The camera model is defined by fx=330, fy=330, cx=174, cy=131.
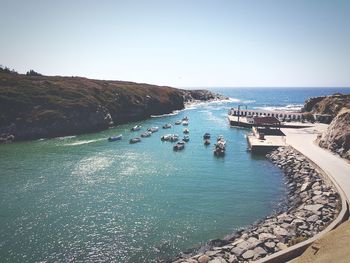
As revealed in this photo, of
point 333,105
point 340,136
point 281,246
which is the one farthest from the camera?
point 333,105

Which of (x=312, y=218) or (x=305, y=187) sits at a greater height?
(x=312, y=218)

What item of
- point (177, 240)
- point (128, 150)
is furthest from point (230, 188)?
point (128, 150)

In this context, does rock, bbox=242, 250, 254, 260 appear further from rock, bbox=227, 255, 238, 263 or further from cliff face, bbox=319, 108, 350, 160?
cliff face, bbox=319, 108, 350, 160

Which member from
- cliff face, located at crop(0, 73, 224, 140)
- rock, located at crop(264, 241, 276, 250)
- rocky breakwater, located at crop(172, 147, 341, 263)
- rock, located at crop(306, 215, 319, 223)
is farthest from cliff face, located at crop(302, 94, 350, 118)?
rock, located at crop(264, 241, 276, 250)

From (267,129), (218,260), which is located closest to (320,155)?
(267,129)

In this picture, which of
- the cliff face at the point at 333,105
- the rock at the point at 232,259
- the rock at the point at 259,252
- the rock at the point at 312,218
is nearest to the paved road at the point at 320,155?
the rock at the point at 312,218

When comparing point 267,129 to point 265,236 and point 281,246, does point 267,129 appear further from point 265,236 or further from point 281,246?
point 281,246

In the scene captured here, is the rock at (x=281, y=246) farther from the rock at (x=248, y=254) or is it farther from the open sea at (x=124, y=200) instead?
the open sea at (x=124, y=200)
